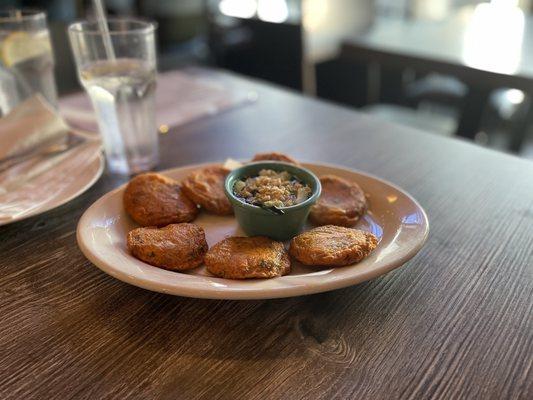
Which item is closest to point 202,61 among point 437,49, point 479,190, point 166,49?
point 166,49

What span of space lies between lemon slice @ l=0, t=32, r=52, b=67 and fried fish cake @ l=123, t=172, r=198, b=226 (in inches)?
19.2

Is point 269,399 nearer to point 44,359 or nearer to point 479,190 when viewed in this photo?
point 44,359

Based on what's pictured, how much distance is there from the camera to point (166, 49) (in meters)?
2.77

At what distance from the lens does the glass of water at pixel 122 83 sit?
2.86 ft

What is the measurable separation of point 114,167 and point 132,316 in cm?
44

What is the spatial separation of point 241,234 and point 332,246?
0.15 metres

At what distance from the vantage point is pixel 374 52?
6.58 feet

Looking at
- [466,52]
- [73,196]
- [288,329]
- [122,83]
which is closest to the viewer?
[288,329]

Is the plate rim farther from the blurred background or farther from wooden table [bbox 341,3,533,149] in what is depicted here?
wooden table [bbox 341,3,533,149]

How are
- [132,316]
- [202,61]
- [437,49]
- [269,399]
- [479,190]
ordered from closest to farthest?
1. [269,399]
2. [132,316]
3. [479,190]
4. [437,49]
5. [202,61]

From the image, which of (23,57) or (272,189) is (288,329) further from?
(23,57)

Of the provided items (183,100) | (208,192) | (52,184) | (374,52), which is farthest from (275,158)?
(374,52)

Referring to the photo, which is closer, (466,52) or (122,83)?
(122,83)

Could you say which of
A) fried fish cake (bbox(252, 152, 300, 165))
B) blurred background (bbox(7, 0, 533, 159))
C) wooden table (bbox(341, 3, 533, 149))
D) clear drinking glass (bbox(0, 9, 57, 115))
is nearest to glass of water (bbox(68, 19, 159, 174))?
clear drinking glass (bbox(0, 9, 57, 115))
